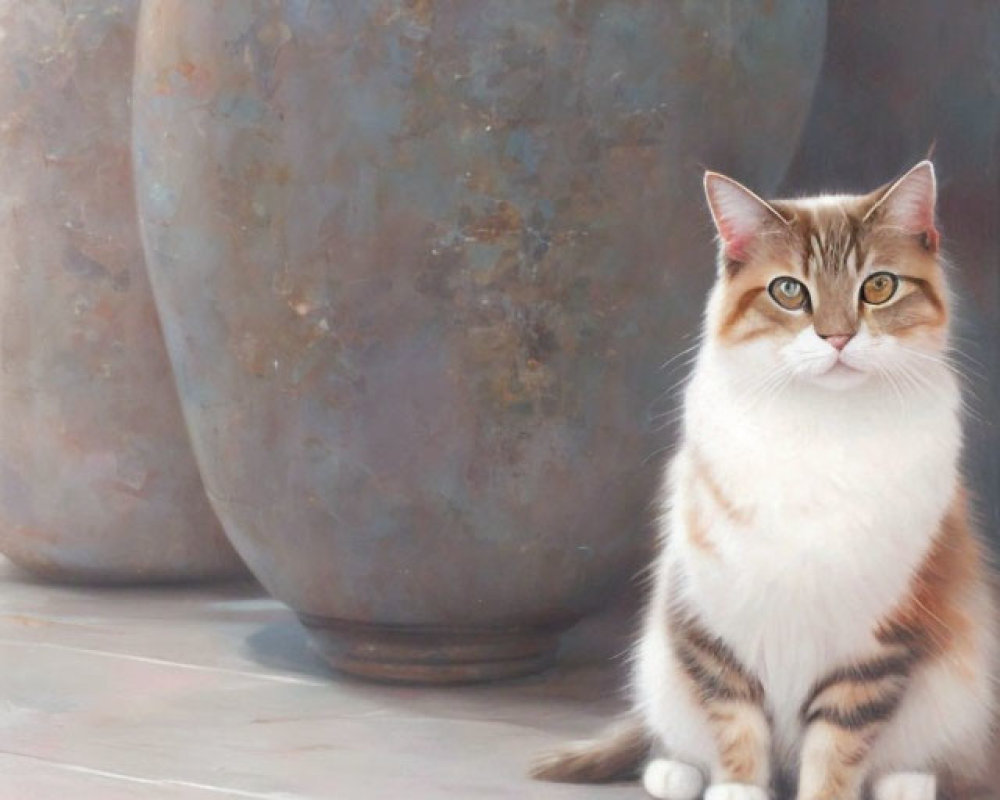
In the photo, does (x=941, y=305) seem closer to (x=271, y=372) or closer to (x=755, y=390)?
(x=755, y=390)

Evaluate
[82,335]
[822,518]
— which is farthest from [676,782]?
[82,335]

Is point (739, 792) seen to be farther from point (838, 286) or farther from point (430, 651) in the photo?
point (430, 651)

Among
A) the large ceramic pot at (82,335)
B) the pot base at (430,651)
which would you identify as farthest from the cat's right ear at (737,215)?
the large ceramic pot at (82,335)

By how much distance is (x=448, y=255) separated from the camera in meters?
1.54

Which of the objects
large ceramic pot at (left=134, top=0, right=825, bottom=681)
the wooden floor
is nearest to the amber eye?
large ceramic pot at (left=134, top=0, right=825, bottom=681)

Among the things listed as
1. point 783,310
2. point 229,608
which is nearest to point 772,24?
point 783,310

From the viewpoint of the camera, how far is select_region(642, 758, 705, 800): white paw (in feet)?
4.42

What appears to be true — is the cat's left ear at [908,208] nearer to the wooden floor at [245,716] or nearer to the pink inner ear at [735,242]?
the pink inner ear at [735,242]

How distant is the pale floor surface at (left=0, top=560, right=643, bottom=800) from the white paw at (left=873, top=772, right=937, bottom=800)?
21 centimetres

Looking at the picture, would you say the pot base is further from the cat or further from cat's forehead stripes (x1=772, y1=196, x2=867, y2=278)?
cat's forehead stripes (x1=772, y1=196, x2=867, y2=278)

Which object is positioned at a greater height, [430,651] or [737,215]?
[737,215]

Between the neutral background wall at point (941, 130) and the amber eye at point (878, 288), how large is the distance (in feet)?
2.09

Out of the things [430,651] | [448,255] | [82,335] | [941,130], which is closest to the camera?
[448,255]

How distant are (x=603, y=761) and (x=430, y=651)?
320mm
